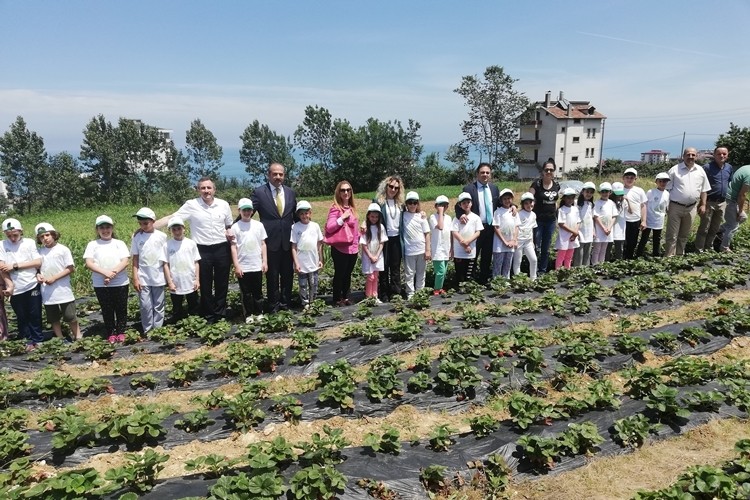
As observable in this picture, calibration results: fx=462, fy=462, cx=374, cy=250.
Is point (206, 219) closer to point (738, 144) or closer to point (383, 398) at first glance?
point (383, 398)

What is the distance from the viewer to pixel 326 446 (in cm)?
369

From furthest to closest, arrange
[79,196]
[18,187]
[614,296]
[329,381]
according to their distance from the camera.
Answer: [18,187]
[79,196]
[614,296]
[329,381]

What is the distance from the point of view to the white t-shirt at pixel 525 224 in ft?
26.8

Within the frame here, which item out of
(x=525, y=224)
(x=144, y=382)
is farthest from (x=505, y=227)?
(x=144, y=382)

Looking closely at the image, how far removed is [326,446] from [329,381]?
1.31 meters

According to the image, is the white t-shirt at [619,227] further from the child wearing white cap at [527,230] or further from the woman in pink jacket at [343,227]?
the woman in pink jacket at [343,227]

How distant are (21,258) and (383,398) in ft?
17.7

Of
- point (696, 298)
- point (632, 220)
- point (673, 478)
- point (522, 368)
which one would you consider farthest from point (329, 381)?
point (632, 220)

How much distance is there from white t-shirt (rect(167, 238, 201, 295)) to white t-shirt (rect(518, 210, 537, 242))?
538cm

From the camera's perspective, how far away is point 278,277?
7395mm

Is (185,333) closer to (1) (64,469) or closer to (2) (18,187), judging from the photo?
(1) (64,469)

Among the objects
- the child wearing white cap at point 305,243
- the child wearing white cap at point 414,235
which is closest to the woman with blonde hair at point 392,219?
the child wearing white cap at point 414,235

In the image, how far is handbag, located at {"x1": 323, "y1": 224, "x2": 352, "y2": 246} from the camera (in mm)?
7180

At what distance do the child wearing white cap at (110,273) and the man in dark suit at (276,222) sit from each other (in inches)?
77.4
